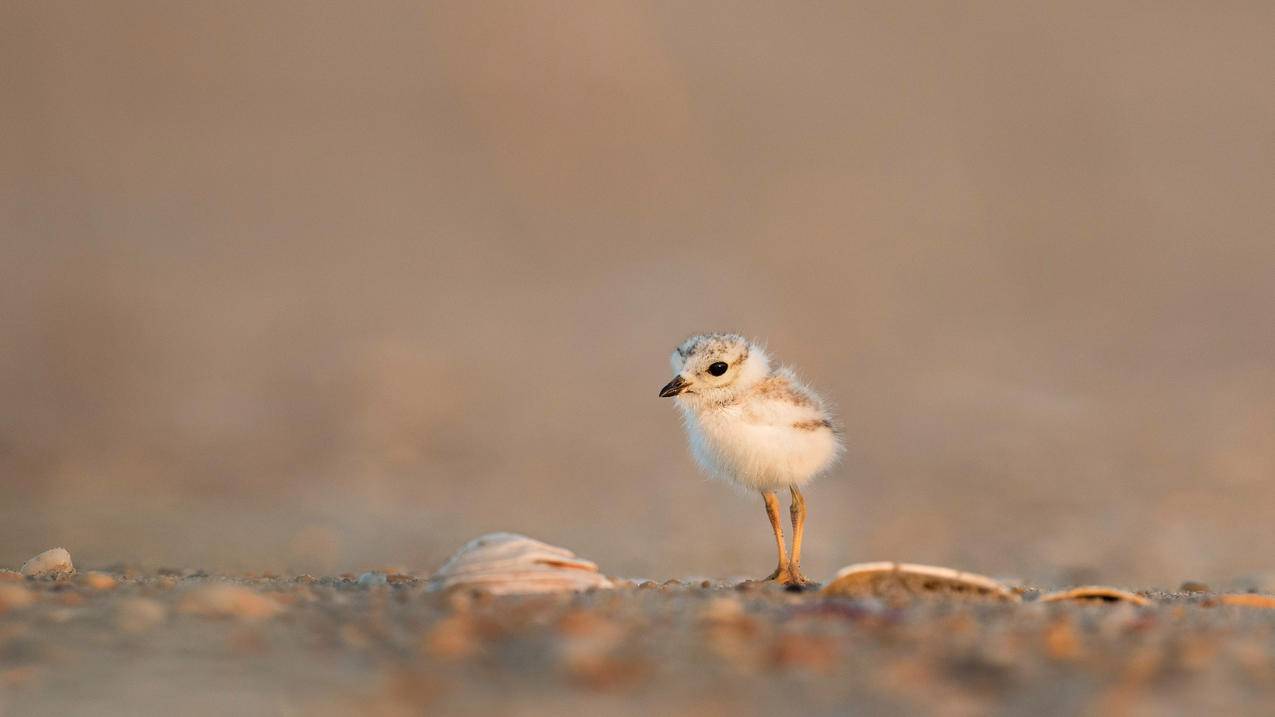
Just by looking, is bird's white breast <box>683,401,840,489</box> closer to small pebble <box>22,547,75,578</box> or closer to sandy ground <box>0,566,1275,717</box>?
sandy ground <box>0,566,1275,717</box>

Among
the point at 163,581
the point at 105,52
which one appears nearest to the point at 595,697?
the point at 163,581

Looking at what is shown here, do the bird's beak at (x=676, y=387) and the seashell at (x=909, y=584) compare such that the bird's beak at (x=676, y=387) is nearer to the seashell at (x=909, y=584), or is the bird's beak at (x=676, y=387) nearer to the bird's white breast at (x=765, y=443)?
the bird's white breast at (x=765, y=443)

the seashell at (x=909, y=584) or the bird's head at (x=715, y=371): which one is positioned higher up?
the bird's head at (x=715, y=371)

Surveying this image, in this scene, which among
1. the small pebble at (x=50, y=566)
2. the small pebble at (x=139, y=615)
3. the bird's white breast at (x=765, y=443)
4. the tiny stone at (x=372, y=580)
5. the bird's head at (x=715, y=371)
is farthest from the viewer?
the bird's head at (x=715, y=371)

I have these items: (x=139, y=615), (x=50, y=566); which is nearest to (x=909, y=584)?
(x=139, y=615)

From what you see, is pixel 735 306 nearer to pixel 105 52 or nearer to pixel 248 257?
pixel 248 257

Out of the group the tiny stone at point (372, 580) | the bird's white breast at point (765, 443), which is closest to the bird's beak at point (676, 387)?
the bird's white breast at point (765, 443)

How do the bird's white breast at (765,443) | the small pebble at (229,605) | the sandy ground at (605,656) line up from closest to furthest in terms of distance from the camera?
the sandy ground at (605,656)
the small pebble at (229,605)
the bird's white breast at (765,443)
